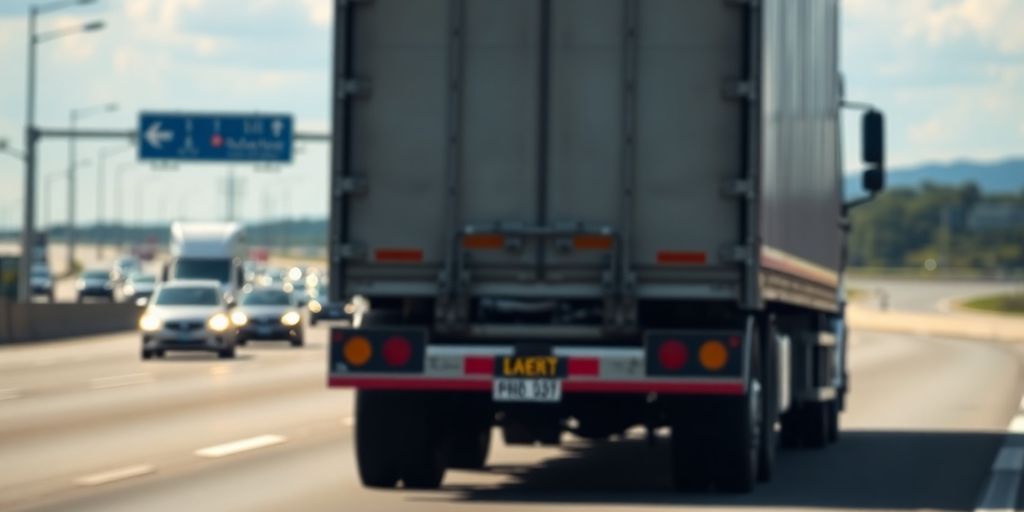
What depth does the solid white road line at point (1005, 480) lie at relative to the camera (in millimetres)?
15406

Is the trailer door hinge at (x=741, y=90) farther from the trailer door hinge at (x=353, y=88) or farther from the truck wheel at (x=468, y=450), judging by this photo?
the truck wheel at (x=468, y=450)

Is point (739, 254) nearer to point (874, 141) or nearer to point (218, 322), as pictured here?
point (874, 141)

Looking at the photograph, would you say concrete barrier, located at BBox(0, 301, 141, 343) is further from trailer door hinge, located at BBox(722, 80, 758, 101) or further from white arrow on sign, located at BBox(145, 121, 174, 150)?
trailer door hinge, located at BBox(722, 80, 758, 101)

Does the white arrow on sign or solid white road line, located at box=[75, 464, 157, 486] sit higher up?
the white arrow on sign

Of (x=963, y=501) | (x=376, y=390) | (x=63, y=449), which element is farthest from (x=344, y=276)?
(x=63, y=449)

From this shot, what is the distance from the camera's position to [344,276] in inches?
593

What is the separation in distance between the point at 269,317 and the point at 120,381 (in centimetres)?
1919

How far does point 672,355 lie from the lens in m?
14.9

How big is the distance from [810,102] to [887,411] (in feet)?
32.9

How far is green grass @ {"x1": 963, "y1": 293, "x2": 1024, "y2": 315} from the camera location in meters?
124

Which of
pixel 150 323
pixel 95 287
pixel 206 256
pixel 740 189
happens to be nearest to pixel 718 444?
pixel 740 189

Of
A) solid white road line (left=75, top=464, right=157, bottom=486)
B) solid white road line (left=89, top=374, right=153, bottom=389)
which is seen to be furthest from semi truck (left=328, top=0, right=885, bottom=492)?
solid white road line (left=89, top=374, right=153, bottom=389)

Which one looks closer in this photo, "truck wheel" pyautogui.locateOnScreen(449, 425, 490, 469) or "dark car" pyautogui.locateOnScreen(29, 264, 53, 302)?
"truck wheel" pyautogui.locateOnScreen(449, 425, 490, 469)

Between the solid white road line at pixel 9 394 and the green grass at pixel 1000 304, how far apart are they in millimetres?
93462
